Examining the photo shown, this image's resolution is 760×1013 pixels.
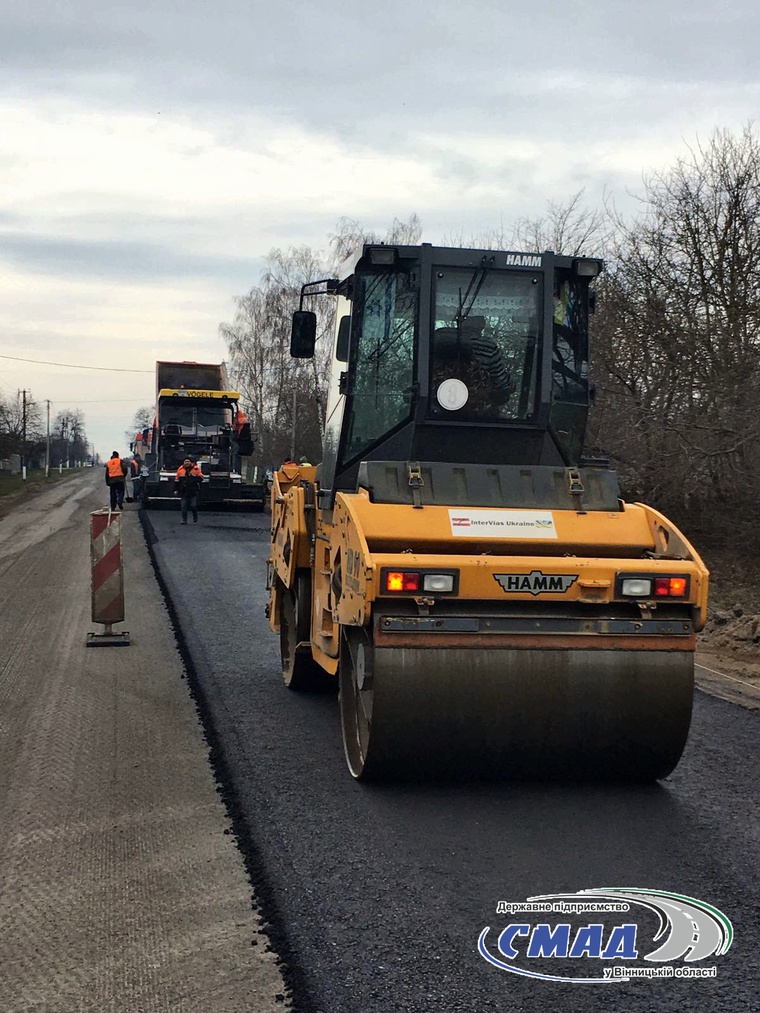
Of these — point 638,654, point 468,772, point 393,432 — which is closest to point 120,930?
point 468,772

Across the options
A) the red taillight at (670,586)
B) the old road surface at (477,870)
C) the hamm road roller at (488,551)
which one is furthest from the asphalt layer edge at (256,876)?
the red taillight at (670,586)

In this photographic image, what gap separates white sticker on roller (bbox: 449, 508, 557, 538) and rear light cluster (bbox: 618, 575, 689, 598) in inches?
18.8

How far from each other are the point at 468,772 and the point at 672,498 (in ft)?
47.2

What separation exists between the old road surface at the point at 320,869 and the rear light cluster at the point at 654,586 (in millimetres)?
1026

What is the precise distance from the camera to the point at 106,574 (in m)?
9.95

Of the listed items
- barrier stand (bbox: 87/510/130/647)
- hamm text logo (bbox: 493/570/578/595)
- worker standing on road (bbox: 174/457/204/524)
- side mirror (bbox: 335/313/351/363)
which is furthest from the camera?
worker standing on road (bbox: 174/457/204/524)

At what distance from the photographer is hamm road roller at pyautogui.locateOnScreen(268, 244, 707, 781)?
5.04 metres

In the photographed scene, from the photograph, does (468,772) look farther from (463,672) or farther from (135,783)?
(135,783)

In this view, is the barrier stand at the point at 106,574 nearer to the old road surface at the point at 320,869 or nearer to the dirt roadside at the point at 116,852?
the dirt roadside at the point at 116,852

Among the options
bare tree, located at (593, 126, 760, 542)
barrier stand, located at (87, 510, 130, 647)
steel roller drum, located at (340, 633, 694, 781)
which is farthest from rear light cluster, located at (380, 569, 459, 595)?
bare tree, located at (593, 126, 760, 542)

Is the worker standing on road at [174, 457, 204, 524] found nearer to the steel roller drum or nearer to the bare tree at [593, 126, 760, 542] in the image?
the bare tree at [593, 126, 760, 542]

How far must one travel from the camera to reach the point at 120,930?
384cm

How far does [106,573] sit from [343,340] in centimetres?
442

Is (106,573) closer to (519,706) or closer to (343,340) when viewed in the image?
(343,340)
